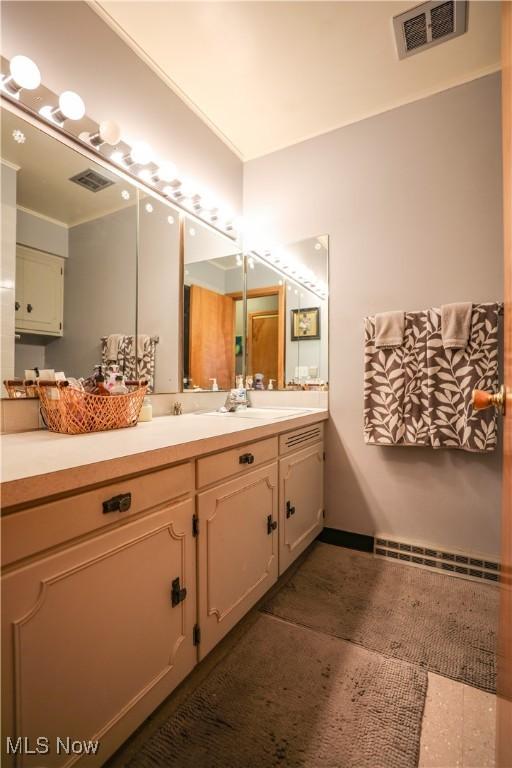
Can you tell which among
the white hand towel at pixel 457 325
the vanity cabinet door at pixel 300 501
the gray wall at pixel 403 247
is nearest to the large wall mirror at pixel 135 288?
the gray wall at pixel 403 247

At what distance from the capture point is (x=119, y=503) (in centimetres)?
85

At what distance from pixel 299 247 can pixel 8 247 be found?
164cm

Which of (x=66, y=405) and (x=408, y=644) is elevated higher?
(x=66, y=405)

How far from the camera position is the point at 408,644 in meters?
1.37

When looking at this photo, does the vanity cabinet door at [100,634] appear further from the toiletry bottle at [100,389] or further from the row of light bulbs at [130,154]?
the row of light bulbs at [130,154]

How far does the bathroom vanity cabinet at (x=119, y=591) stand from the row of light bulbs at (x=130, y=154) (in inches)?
55.0

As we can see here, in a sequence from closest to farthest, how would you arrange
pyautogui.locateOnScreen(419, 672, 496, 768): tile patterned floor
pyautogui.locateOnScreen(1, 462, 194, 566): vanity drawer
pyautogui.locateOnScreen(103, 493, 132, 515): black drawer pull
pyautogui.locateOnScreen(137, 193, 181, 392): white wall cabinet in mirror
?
pyautogui.locateOnScreen(1, 462, 194, 566): vanity drawer < pyautogui.locateOnScreen(103, 493, 132, 515): black drawer pull < pyautogui.locateOnScreen(419, 672, 496, 768): tile patterned floor < pyautogui.locateOnScreen(137, 193, 181, 392): white wall cabinet in mirror

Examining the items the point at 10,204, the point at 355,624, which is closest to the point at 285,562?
the point at 355,624

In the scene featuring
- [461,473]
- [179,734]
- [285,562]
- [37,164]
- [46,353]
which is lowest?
[179,734]

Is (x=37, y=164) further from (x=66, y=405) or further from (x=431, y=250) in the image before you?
(x=431, y=250)

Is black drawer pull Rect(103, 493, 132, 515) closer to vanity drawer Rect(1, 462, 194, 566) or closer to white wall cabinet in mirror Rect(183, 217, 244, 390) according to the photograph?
vanity drawer Rect(1, 462, 194, 566)

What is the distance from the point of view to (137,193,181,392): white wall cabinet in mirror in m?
1.78

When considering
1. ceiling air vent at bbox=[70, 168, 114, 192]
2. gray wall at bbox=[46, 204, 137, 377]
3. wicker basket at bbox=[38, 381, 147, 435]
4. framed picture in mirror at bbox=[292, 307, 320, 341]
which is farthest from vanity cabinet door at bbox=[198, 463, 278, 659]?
ceiling air vent at bbox=[70, 168, 114, 192]

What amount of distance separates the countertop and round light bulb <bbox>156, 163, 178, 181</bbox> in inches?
51.8
